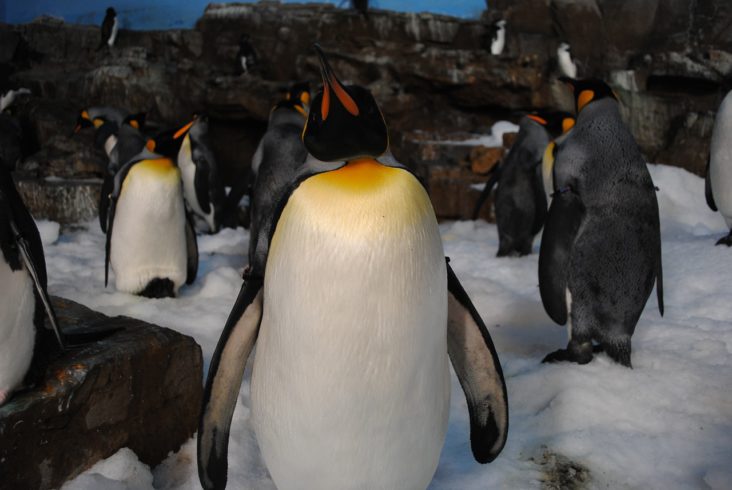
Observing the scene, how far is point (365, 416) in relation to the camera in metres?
1.56

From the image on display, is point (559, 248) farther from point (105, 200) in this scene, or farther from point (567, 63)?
point (567, 63)

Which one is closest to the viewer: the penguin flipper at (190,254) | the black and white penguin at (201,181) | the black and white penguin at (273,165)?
the penguin flipper at (190,254)

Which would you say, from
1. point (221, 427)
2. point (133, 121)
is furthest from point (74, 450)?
point (133, 121)

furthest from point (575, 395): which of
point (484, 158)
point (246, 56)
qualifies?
point (246, 56)

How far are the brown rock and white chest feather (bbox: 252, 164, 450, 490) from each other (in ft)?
23.4

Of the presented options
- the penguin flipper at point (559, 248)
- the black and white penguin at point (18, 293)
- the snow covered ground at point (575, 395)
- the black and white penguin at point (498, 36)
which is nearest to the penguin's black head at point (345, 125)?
the black and white penguin at point (18, 293)

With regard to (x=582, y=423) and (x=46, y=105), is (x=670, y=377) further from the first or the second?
(x=46, y=105)

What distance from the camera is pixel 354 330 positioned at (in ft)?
4.98

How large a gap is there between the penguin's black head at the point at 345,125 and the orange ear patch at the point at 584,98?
7.19 feet

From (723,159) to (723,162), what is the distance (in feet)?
0.07

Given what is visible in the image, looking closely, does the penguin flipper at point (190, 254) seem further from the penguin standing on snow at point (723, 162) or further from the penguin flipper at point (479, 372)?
the penguin standing on snow at point (723, 162)

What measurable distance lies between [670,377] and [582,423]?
64 centimetres

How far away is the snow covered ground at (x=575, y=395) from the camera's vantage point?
2.14 metres

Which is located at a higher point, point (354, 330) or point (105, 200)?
point (354, 330)
